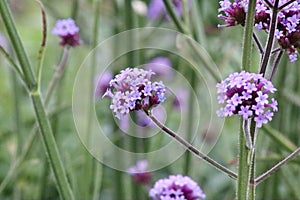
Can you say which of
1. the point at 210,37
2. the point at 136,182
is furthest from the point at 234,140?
the point at 136,182

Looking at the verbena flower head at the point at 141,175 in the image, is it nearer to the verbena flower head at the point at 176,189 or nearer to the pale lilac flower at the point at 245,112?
the verbena flower head at the point at 176,189

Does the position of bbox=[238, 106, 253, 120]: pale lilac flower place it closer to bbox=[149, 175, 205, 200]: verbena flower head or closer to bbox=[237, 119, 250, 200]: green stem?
bbox=[237, 119, 250, 200]: green stem

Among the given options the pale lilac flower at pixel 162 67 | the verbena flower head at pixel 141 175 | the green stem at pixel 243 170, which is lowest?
the green stem at pixel 243 170

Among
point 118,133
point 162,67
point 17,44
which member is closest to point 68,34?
point 17,44

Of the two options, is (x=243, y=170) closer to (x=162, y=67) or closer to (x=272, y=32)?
(x=272, y=32)

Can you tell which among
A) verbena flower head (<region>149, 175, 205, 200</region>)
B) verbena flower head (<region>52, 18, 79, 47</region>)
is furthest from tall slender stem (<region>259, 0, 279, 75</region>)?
verbena flower head (<region>52, 18, 79, 47</region>)

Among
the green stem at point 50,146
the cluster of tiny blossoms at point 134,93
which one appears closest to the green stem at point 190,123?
the green stem at point 50,146
